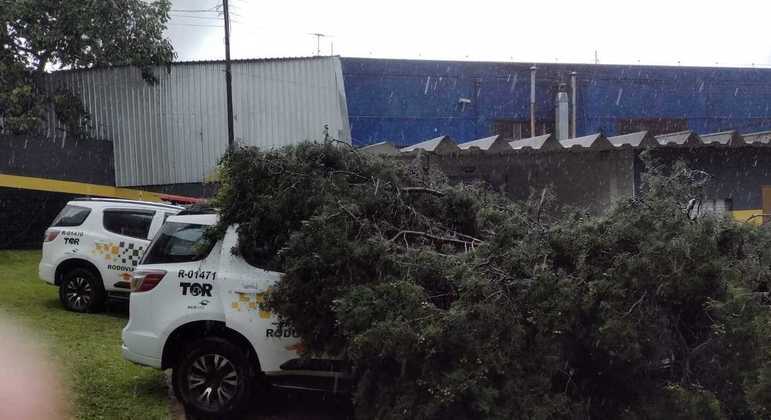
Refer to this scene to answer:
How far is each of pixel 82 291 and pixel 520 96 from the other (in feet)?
54.3

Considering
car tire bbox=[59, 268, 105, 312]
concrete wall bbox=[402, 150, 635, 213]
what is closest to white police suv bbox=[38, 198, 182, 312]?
car tire bbox=[59, 268, 105, 312]

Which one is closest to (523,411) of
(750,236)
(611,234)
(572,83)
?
(611,234)

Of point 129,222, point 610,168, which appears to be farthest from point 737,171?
point 129,222

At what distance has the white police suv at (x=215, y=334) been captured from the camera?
577 centimetres

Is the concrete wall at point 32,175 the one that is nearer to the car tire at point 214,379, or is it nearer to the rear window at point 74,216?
the rear window at point 74,216

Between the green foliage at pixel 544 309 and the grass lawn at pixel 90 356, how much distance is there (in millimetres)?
1786

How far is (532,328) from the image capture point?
4.84 m

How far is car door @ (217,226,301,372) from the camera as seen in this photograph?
576 cm

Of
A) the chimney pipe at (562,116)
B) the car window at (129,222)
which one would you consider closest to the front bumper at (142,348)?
the car window at (129,222)

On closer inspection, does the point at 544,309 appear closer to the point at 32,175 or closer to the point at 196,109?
the point at 32,175

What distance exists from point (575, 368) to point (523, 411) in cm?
74

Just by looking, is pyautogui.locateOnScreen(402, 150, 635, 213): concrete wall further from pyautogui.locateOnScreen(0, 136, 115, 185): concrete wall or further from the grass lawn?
pyautogui.locateOnScreen(0, 136, 115, 185): concrete wall

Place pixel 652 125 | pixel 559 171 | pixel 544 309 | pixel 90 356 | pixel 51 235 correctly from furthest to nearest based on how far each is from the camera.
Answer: pixel 652 125, pixel 559 171, pixel 51 235, pixel 90 356, pixel 544 309

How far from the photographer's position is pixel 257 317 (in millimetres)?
5812
